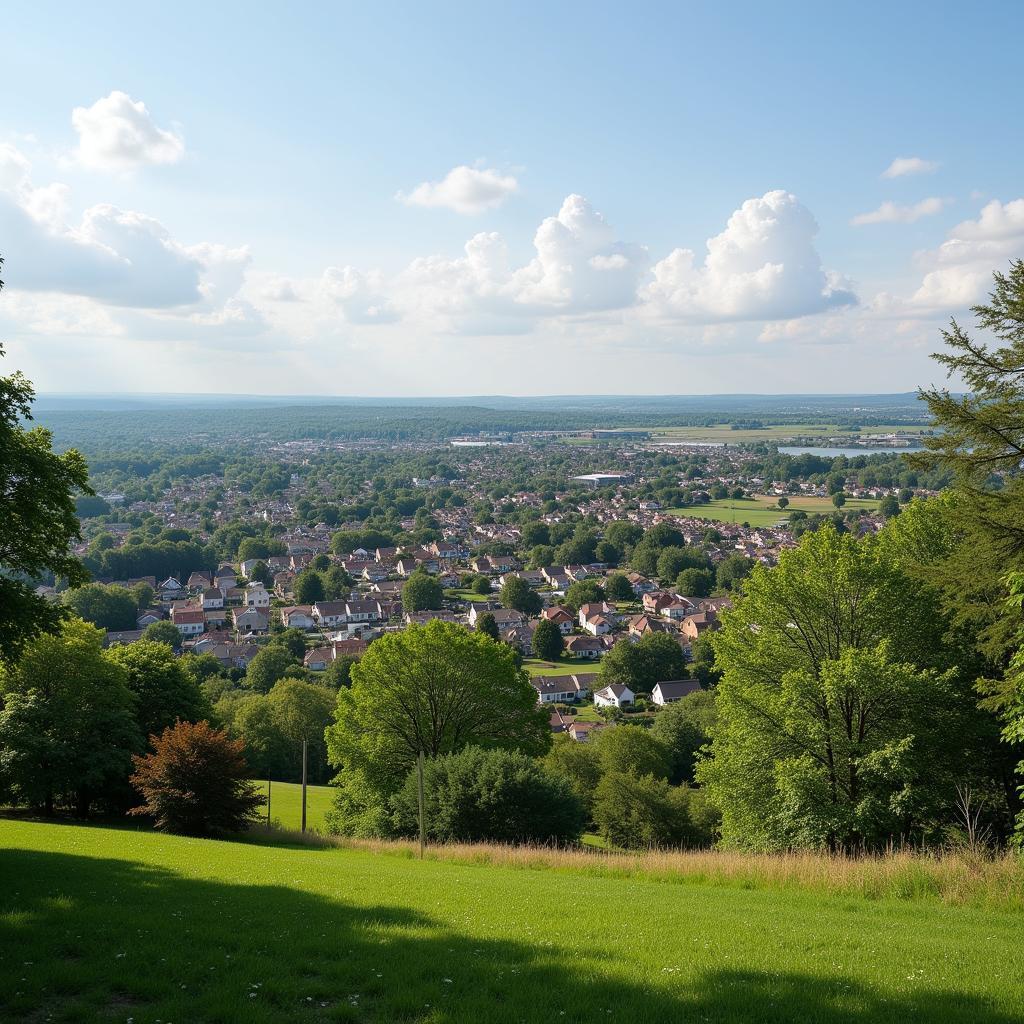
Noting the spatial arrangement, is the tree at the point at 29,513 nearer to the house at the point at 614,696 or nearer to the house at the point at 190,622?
the house at the point at 614,696

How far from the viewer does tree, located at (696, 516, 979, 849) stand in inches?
605

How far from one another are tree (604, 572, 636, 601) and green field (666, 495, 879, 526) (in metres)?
A: 41.9

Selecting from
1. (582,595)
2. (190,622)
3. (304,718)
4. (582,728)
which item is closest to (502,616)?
(582,595)

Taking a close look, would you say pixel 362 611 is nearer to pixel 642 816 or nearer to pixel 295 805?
pixel 295 805

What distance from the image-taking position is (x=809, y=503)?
146500 mm

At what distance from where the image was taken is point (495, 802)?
62.9 feet

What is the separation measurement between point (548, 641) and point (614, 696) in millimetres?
13609

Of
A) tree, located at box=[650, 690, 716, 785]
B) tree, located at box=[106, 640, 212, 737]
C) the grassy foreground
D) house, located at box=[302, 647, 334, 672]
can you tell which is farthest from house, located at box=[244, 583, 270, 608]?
the grassy foreground

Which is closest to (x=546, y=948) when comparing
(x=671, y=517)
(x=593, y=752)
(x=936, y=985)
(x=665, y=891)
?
(x=936, y=985)

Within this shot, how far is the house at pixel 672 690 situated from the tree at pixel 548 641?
1382 cm

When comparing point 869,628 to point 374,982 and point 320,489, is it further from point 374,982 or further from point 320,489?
point 320,489

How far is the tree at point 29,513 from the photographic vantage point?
12250 mm

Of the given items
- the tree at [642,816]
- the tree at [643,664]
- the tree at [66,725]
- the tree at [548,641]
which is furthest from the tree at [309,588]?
the tree at [66,725]

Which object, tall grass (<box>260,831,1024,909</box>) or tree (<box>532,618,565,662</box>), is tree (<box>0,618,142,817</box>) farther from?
tree (<box>532,618,565,662</box>)
